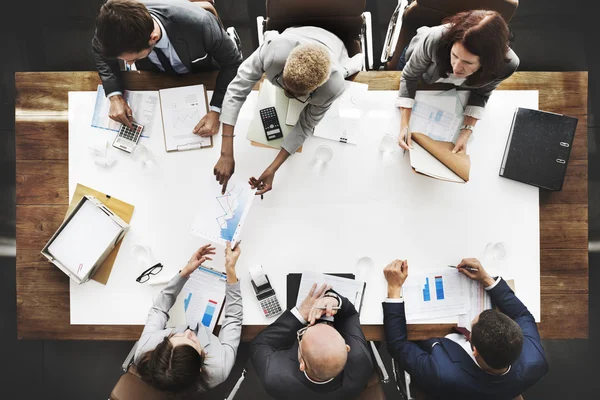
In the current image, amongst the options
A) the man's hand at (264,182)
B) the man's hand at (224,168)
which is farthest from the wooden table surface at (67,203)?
the man's hand at (264,182)

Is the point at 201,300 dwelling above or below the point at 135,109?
below

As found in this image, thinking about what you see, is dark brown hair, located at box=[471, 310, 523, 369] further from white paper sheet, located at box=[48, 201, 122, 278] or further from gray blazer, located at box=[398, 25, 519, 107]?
white paper sheet, located at box=[48, 201, 122, 278]

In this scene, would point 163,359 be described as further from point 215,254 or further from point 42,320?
point 42,320

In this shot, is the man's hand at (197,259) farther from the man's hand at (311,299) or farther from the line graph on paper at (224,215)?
the man's hand at (311,299)

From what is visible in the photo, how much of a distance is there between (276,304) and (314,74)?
102 cm

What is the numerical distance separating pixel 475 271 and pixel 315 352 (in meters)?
0.80

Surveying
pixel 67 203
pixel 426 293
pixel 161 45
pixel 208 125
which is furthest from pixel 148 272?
pixel 426 293

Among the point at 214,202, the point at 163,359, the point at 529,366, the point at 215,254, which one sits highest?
the point at 214,202

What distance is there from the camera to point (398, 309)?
5.83 feet

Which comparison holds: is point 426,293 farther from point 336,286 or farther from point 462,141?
point 462,141

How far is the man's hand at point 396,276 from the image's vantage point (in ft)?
5.92

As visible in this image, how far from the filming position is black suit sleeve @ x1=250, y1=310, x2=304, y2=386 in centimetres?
176

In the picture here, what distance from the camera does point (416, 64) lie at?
1750 mm

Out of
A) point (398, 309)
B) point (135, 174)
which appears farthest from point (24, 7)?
point (398, 309)
